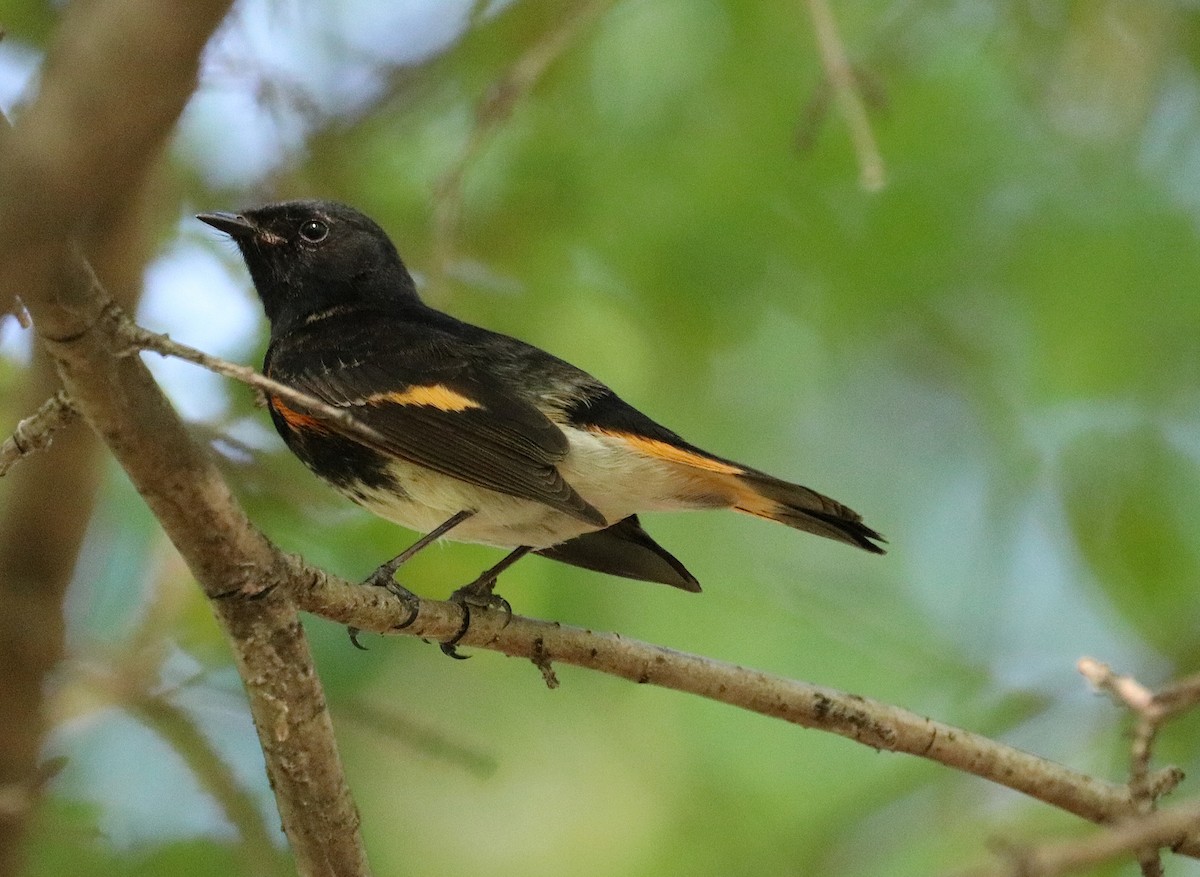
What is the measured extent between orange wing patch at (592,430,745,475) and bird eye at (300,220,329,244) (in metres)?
1.06

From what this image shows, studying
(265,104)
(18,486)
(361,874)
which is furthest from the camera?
(265,104)

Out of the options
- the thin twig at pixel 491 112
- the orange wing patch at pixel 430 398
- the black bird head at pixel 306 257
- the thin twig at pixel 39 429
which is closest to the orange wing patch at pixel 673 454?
the orange wing patch at pixel 430 398

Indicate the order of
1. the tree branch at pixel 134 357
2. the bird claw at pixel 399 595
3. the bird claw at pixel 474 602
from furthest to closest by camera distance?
1. the bird claw at pixel 474 602
2. the bird claw at pixel 399 595
3. the tree branch at pixel 134 357

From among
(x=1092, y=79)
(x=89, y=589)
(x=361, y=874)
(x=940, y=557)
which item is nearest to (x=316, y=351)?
(x=89, y=589)

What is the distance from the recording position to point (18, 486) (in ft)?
9.45

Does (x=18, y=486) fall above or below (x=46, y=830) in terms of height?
above

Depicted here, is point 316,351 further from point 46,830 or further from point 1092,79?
point 1092,79

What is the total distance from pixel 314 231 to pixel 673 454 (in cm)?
129

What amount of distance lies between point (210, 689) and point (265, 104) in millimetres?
1465

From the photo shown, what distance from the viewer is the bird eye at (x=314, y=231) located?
361 cm

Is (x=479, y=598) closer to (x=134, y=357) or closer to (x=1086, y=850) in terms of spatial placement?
(x=134, y=357)

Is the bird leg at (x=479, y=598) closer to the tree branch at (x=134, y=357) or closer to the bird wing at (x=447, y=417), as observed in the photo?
the bird wing at (x=447, y=417)

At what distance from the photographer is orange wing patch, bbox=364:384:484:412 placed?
2992 millimetres

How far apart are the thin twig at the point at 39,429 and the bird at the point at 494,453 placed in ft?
3.22
